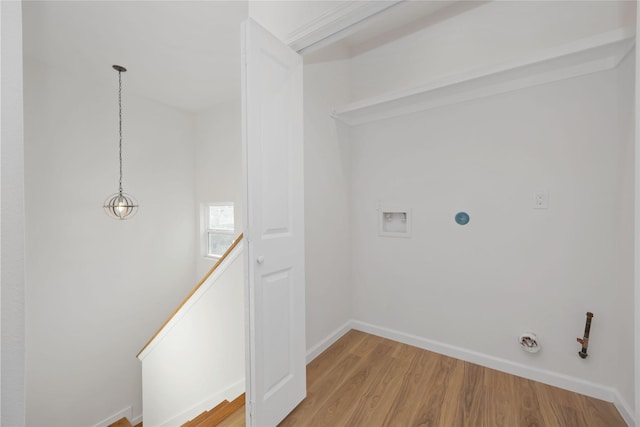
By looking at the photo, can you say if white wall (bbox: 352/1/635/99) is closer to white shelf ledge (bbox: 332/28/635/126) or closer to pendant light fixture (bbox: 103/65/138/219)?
white shelf ledge (bbox: 332/28/635/126)

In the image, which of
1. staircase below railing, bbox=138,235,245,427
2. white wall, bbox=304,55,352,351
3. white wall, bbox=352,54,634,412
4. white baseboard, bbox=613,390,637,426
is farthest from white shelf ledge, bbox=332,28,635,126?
white baseboard, bbox=613,390,637,426

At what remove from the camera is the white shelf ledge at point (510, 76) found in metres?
1.36

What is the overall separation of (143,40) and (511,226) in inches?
135

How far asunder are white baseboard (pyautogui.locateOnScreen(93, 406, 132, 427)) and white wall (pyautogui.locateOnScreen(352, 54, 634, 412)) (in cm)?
340

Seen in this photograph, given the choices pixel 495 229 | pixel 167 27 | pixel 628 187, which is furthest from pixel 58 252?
pixel 628 187

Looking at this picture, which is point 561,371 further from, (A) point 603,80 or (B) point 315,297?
(A) point 603,80

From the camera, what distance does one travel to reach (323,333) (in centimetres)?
210

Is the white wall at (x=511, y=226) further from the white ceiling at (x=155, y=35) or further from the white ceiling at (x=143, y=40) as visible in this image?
the white ceiling at (x=143, y=40)

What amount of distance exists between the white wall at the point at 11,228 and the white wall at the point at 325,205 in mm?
1445

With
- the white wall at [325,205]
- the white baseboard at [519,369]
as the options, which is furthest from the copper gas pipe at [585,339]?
the white wall at [325,205]

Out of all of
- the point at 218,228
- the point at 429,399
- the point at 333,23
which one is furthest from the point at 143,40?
the point at 429,399

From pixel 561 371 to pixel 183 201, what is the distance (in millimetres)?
4535

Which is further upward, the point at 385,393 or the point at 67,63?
the point at 67,63

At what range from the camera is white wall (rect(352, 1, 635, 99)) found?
59.6 inches
